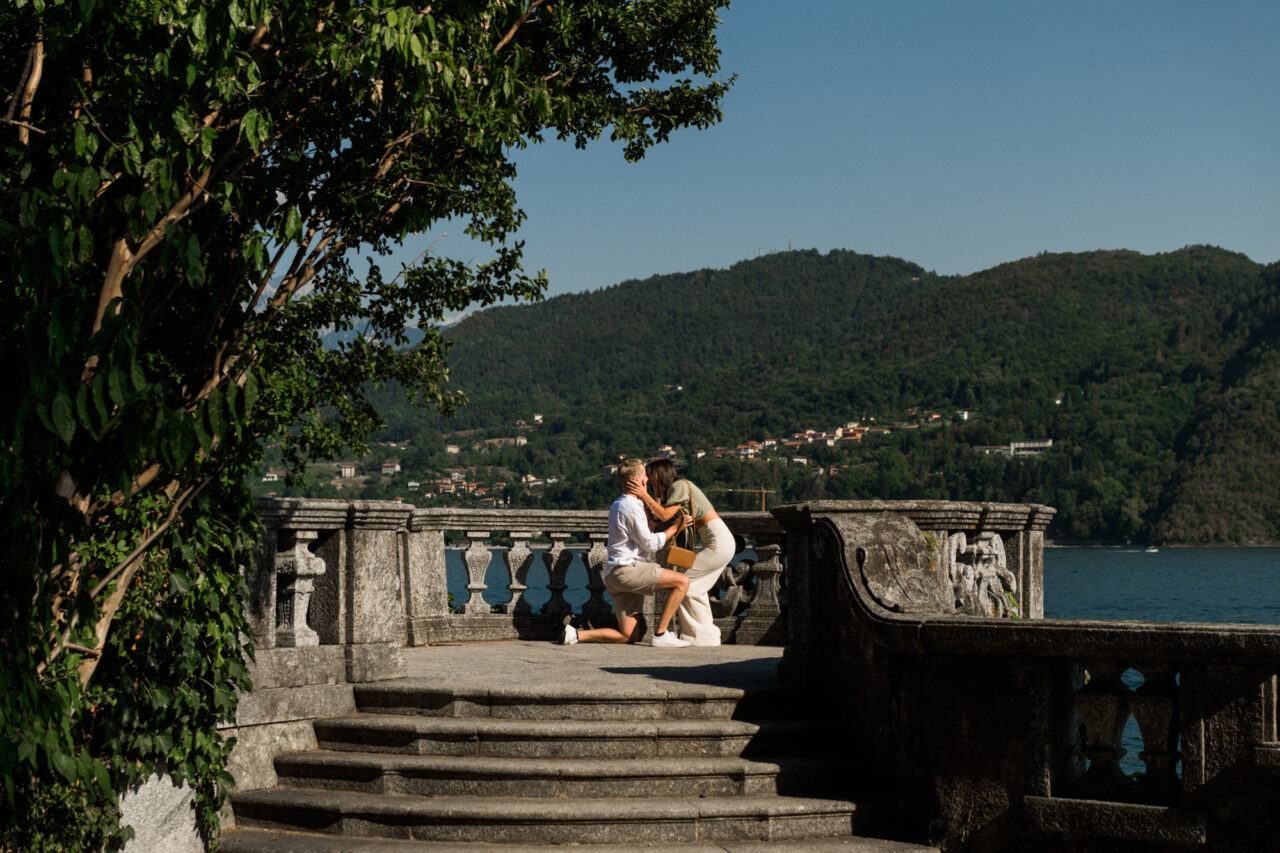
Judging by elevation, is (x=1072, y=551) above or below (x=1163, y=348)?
below

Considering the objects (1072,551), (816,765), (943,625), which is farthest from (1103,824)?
(1072,551)

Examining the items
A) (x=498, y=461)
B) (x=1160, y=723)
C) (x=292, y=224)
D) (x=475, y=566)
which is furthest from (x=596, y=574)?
(x=498, y=461)

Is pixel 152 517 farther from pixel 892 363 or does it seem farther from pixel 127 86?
pixel 892 363

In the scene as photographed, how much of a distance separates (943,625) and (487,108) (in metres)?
3.52

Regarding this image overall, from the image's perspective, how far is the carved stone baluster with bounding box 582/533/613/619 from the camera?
37.8 ft

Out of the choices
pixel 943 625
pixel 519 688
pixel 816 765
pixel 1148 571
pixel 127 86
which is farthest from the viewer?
pixel 1148 571

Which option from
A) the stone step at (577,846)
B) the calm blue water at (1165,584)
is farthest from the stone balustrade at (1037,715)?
the calm blue water at (1165,584)

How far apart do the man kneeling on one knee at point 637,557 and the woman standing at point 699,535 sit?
0.09 metres

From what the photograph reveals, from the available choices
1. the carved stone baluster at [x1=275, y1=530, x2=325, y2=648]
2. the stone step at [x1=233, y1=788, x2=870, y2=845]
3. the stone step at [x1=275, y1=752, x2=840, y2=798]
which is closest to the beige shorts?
the carved stone baluster at [x1=275, y1=530, x2=325, y2=648]

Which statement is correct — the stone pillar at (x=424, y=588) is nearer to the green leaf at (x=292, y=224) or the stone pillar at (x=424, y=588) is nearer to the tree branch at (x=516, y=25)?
the tree branch at (x=516, y=25)

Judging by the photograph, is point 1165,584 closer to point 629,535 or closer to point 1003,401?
point 1003,401

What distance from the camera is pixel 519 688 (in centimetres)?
732

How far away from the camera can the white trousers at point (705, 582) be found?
1036 centimetres

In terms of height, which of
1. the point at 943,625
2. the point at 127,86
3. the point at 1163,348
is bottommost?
the point at 943,625
